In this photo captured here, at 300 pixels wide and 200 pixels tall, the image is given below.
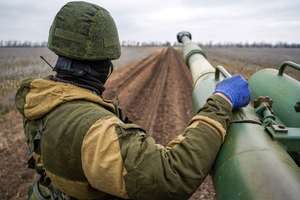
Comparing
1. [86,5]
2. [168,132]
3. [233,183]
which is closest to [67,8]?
[86,5]

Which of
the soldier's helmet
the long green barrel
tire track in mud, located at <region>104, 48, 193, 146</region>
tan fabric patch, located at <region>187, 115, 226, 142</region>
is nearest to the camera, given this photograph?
tan fabric patch, located at <region>187, 115, 226, 142</region>

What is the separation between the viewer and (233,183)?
4.00ft

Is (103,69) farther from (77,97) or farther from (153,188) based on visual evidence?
(153,188)

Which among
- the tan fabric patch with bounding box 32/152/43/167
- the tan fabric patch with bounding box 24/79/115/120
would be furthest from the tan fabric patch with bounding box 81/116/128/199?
the tan fabric patch with bounding box 32/152/43/167

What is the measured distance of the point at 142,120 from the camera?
20.8 feet

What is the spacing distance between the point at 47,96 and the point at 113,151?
58 centimetres

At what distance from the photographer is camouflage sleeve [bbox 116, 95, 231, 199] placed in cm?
109

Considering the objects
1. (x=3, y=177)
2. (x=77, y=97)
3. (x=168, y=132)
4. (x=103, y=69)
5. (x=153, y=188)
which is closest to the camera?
(x=153, y=188)

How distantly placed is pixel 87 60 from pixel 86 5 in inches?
15.4

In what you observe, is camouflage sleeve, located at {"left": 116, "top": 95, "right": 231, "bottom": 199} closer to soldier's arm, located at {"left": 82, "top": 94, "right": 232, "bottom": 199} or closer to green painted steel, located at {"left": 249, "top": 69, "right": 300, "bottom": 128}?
soldier's arm, located at {"left": 82, "top": 94, "right": 232, "bottom": 199}

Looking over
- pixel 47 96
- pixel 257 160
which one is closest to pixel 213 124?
pixel 257 160

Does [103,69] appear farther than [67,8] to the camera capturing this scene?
Yes

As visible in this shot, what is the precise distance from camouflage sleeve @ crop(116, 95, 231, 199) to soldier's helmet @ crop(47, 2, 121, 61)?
66 cm

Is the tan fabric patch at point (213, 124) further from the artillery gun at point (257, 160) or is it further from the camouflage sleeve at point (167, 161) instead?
the artillery gun at point (257, 160)
